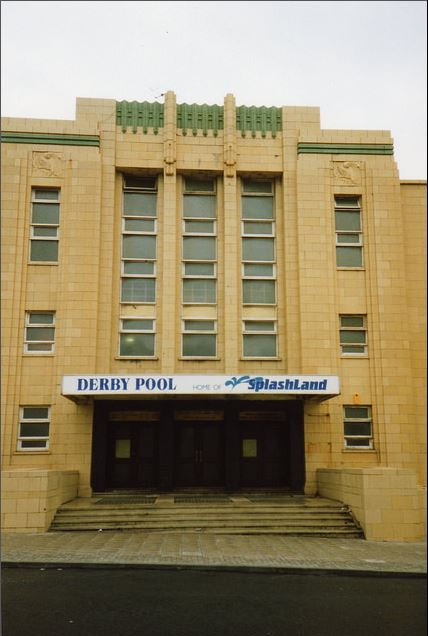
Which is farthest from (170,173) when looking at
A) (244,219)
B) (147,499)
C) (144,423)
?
(147,499)

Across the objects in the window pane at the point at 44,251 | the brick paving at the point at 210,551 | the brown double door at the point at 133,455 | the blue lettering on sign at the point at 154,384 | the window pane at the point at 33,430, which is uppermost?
the window pane at the point at 44,251

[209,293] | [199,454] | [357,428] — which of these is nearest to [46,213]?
[209,293]

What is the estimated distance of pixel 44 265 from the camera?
22.1m

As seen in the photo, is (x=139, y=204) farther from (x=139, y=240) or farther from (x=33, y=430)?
(x=33, y=430)

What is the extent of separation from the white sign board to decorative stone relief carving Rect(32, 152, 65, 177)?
808 centimetres

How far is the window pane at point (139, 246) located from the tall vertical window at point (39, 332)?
3.66m

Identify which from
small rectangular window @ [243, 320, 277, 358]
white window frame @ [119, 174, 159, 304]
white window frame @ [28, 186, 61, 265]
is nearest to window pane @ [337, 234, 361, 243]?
small rectangular window @ [243, 320, 277, 358]

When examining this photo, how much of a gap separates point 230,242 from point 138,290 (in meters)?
3.84

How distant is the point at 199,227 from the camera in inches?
930

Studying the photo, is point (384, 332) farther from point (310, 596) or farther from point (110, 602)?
Result: point (110, 602)

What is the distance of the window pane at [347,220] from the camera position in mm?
23375

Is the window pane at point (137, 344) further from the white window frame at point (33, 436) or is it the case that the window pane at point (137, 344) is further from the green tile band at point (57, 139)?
the green tile band at point (57, 139)

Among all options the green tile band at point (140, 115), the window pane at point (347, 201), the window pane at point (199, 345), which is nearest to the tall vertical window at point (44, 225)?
the green tile band at point (140, 115)

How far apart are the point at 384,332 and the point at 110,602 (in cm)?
1575
